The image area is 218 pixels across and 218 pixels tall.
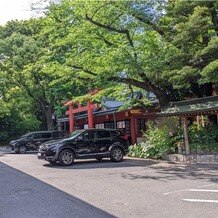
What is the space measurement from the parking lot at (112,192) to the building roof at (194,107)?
2.33 metres

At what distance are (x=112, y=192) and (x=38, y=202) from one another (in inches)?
80.5

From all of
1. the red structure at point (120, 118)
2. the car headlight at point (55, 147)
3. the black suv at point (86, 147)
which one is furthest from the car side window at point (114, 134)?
the red structure at point (120, 118)

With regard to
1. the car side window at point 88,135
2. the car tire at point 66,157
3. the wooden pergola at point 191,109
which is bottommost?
the car tire at point 66,157

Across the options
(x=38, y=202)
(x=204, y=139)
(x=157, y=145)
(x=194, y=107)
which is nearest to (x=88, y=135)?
(x=157, y=145)

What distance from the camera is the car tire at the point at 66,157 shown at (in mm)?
17172

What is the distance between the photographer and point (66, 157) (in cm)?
1736

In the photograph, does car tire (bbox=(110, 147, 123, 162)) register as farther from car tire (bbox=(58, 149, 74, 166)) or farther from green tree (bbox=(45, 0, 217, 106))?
green tree (bbox=(45, 0, 217, 106))

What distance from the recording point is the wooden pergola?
16.0 m

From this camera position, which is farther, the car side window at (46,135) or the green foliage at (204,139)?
the car side window at (46,135)

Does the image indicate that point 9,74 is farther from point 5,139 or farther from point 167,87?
point 167,87

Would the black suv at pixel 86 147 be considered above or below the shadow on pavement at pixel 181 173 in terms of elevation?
above

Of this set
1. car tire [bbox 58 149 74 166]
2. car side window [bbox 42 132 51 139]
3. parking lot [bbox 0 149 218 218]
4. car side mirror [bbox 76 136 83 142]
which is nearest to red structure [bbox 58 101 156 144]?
car side window [bbox 42 132 51 139]

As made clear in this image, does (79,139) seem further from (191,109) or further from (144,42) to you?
(144,42)

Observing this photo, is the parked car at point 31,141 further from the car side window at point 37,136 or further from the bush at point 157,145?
the bush at point 157,145
